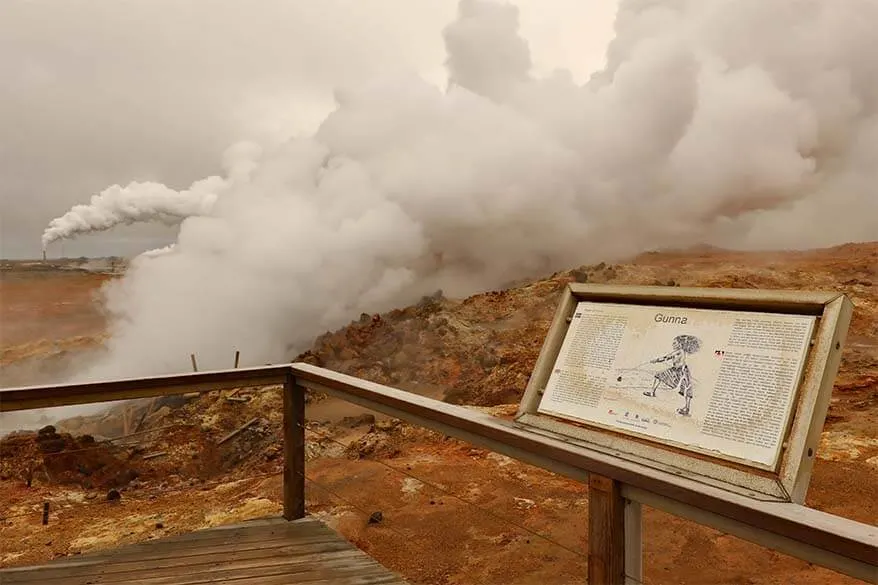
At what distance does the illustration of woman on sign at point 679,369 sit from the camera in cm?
138

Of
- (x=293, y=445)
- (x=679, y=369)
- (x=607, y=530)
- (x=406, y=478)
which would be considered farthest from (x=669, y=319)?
(x=406, y=478)

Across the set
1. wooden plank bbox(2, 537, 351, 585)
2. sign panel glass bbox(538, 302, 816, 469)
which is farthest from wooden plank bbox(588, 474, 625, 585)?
wooden plank bbox(2, 537, 351, 585)

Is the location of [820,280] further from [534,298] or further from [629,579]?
[629,579]

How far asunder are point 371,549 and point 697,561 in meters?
2.43

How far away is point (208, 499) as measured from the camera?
6.45m

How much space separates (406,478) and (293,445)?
12.8 feet

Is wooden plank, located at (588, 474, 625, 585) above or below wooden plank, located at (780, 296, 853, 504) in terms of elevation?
below

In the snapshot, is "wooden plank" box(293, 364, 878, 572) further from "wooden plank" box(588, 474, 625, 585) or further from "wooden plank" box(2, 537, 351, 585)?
"wooden plank" box(2, 537, 351, 585)

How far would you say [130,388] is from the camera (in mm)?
2346

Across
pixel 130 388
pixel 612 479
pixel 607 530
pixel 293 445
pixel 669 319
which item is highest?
pixel 669 319

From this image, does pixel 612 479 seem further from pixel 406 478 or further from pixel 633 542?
pixel 406 478

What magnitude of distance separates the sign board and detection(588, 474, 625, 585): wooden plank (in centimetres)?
9

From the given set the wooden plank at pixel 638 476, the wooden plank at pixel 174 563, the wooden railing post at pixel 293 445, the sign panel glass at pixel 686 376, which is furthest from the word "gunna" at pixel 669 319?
the wooden railing post at pixel 293 445

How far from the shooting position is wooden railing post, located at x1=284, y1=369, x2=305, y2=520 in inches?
103
